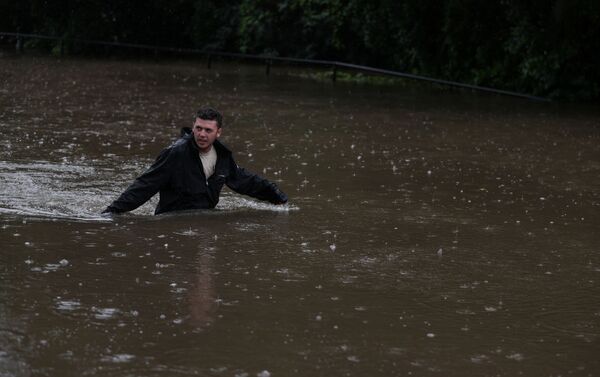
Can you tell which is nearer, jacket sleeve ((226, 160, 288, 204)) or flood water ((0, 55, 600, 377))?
flood water ((0, 55, 600, 377))

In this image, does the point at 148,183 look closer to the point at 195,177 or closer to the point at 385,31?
the point at 195,177

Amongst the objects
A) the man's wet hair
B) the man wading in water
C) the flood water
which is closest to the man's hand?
the man wading in water

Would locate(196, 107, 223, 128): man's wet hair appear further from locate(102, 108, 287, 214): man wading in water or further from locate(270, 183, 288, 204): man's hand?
locate(270, 183, 288, 204): man's hand

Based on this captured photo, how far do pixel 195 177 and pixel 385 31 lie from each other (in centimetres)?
2304

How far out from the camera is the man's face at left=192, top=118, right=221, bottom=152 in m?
10.5

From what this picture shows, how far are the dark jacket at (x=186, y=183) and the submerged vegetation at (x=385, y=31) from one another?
15447 mm

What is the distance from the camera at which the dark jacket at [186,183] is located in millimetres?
10484

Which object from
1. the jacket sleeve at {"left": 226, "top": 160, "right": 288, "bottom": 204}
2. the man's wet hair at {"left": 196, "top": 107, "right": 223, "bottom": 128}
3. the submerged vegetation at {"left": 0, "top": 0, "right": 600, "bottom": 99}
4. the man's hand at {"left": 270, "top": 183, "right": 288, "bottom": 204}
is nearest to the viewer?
the man's wet hair at {"left": 196, "top": 107, "right": 223, "bottom": 128}

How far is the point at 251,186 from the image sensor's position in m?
11.1

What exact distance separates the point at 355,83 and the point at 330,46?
23.0 ft

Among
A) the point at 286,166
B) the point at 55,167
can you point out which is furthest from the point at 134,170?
the point at 286,166

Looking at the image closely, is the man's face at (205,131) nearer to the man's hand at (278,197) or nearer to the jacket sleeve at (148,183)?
the jacket sleeve at (148,183)

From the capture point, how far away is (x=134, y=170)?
1425 cm

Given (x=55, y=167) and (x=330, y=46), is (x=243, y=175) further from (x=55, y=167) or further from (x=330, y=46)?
(x=330, y=46)
